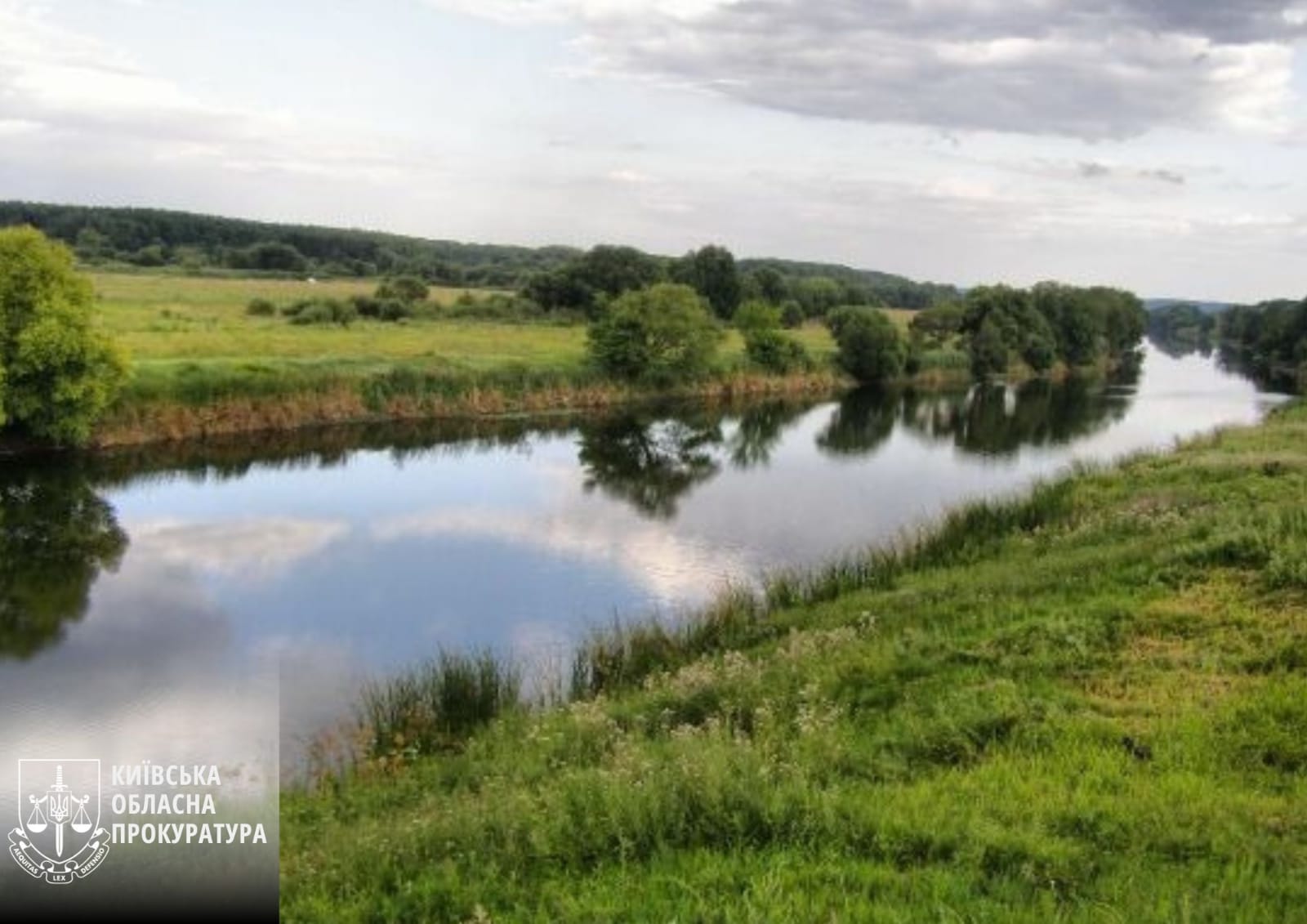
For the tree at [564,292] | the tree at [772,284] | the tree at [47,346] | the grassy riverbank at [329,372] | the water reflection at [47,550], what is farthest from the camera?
the tree at [772,284]

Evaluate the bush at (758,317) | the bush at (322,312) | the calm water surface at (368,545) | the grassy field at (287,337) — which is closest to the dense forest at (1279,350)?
the bush at (758,317)

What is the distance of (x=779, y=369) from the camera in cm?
6425

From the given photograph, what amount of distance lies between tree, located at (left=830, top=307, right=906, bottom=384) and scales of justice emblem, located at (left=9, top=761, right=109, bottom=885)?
65373 millimetres

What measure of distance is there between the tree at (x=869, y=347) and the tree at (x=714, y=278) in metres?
20.1

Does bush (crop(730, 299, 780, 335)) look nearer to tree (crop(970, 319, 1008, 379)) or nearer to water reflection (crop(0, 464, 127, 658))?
tree (crop(970, 319, 1008, 379))

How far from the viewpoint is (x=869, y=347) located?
226 ft

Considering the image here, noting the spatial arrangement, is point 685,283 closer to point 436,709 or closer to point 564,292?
point 564,292

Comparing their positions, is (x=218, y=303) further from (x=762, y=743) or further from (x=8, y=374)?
(x=762, y=743)

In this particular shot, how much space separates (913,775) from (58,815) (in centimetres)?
482

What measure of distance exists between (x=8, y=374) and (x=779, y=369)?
43.2m

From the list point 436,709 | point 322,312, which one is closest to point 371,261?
point 322,312

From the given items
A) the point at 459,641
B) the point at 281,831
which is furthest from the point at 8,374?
the point at 281,831

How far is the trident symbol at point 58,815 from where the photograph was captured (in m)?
5.77

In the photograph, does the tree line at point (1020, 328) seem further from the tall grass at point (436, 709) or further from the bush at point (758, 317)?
the tall grass at point (436, 709)
